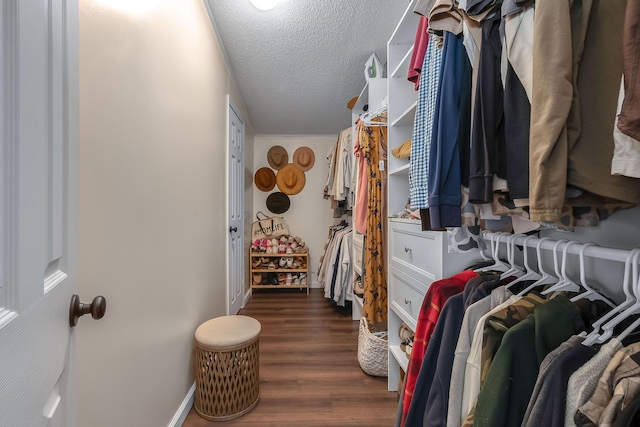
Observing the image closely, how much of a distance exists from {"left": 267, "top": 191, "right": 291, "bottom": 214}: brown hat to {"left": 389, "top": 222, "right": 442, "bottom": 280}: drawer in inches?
95.9

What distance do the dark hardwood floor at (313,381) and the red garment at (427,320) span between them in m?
0.64

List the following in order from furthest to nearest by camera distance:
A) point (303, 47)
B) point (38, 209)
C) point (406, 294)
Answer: point (303, 47) → point (406, 294) → point (38, 209)

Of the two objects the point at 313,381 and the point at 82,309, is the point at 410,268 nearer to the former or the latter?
the point at 313,381

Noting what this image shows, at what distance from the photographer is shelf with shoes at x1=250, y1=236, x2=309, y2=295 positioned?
3.52 m

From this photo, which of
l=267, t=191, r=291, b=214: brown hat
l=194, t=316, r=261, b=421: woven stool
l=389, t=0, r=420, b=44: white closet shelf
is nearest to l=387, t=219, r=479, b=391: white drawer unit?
l=194, t=316, r=261, b=421: woven stool

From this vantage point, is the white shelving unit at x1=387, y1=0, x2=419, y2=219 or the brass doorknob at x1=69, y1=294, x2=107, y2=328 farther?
the white shelving unit at x1=387, y1=0, x2=419, y2=219

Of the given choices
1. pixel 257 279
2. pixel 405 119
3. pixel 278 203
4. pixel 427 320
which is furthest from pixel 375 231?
pixel 278 203

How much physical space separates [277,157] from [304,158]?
0.36 metres

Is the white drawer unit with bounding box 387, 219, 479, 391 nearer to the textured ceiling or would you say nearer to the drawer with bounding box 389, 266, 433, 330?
the drawer with bounding box 389, 266, 433, 330

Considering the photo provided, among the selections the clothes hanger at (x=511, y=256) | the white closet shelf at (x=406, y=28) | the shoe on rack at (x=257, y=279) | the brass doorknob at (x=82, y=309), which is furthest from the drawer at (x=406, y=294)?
the shoe on rack at (x=257, y=279)

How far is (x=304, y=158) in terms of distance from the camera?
386 cm

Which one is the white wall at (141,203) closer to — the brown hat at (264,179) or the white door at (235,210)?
the white door at (235,210)

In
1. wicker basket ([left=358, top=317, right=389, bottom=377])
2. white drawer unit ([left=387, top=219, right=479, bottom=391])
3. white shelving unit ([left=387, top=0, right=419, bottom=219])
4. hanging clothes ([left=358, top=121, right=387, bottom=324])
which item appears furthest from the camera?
hanging clothes ([left=358, top=121, right=387, bottom=324])

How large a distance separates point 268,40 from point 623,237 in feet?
7.12
